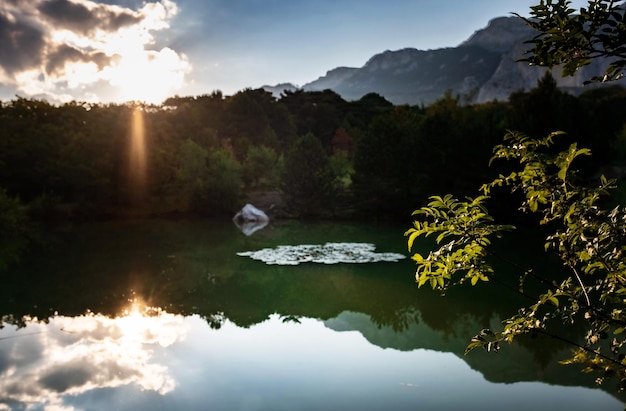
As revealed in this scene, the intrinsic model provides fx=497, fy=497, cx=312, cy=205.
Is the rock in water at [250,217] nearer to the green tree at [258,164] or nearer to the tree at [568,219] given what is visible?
the green tree at [258,164]

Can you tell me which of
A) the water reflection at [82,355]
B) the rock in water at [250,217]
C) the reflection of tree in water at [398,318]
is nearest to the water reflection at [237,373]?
the water reflection at [82,355]

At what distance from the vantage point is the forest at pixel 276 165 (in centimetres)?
2577

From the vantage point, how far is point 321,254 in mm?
18656

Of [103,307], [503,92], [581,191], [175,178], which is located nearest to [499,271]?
[103,307]

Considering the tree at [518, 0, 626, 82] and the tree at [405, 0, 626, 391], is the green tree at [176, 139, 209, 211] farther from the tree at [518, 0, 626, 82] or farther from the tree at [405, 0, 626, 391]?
the tree at [518, 0, 626, 82]

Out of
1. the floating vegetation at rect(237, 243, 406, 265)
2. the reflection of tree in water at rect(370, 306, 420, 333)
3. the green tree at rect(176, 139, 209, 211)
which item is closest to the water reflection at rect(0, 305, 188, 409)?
the reflection of tree in water at rect(370, 306, 420, 333)

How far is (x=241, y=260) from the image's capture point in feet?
58.7

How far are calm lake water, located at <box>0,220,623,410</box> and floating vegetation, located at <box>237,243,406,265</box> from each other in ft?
2.37

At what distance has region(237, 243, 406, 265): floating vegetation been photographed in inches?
689

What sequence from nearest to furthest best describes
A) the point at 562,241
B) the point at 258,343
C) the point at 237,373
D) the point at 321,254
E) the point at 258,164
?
the point at 562,241 < the point at 237,373 < the point at 258,343 < the point at 321,254 < the point at 258,164

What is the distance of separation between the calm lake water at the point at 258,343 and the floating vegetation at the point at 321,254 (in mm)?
723

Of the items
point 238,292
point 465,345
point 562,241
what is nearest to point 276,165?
point 238,292

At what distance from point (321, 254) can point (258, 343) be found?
9.51m

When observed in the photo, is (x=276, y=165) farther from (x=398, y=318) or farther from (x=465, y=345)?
(x=465, y=345)
